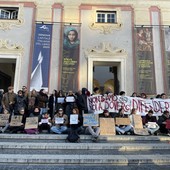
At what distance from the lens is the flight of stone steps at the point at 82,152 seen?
5613 mm

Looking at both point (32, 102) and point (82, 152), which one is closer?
point (82, 152)

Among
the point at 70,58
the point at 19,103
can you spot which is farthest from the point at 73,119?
the point at 70,58

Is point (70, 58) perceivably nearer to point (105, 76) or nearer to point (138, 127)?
point (105, 76)

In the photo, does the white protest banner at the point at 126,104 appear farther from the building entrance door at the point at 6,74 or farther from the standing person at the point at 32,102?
the building entrance door at the point at 6,74

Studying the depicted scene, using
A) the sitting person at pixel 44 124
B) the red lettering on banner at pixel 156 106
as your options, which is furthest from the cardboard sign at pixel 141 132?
the sitting person at pixel 44 124

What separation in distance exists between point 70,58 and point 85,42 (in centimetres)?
132

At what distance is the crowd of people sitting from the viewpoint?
27.3ft

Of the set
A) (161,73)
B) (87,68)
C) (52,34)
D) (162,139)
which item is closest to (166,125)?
(162,139)

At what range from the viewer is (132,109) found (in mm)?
9695

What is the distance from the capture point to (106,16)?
14227 millimetres

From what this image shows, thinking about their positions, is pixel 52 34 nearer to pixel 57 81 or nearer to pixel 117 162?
pixel 57 81

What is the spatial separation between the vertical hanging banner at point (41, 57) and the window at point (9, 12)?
171cm

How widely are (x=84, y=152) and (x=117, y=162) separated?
1.13m

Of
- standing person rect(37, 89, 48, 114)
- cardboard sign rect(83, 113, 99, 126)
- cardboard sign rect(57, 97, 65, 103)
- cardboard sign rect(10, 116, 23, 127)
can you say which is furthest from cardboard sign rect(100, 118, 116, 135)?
cardboard sign rect(10, 116, 23, 127)
